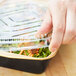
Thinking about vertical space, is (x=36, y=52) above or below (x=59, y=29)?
below

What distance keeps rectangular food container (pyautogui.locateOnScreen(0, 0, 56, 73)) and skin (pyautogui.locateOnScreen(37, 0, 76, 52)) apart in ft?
0.62

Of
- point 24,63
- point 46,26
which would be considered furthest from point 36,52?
point 46,26

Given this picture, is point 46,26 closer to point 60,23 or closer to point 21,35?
point 60,23

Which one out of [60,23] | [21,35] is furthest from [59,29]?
[21,35]

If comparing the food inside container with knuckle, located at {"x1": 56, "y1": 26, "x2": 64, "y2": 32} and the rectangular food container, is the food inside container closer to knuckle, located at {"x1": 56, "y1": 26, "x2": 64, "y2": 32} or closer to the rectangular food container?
the rectangular food container

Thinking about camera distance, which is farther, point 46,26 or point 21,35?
point 21,35

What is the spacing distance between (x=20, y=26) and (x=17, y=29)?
19mm

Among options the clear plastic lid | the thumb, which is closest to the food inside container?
the clear plastic lid

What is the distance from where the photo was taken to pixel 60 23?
1.42 feet

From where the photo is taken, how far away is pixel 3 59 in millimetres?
646

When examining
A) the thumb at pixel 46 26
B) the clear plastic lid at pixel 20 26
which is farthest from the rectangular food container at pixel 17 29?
the thumb at pixel 46 26

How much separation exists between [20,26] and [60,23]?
10.9 inches

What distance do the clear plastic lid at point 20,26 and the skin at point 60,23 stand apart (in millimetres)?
195

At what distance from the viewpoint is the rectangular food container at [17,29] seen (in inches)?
24.7
